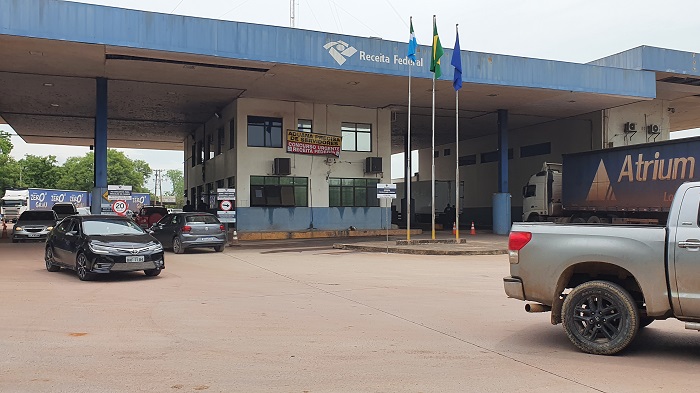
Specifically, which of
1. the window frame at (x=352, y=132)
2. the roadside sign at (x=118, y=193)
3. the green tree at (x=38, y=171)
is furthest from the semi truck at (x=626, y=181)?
the green tree at (x=38, y=171)

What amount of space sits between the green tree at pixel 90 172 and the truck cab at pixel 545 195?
8454cm

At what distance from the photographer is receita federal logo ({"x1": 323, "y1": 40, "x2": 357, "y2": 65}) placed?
24.1 metres

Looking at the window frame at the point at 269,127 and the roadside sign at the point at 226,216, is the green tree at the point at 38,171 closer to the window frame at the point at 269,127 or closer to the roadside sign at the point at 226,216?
the window frame at the point at 269,127

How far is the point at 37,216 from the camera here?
1096 inches

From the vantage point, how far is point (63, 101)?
32656mm

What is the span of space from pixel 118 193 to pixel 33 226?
18.7 feet

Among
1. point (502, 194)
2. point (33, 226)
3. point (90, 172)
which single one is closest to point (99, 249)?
point (33, 226)

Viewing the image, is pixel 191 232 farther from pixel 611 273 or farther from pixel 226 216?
pixel 611 273

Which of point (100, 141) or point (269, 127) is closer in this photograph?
point (100, 141)

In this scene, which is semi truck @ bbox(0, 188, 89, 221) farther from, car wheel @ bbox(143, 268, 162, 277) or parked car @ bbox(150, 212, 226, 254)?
car wheel @ bbox(143, 268, 162, 277)

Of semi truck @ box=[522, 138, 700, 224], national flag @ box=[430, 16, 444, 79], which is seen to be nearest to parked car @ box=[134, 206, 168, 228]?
national flag @ box=[430, 16, 444, 79]

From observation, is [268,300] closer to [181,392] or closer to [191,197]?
[181,392]

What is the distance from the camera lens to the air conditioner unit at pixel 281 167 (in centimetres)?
3131

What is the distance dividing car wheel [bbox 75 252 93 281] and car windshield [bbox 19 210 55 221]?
16.0m
